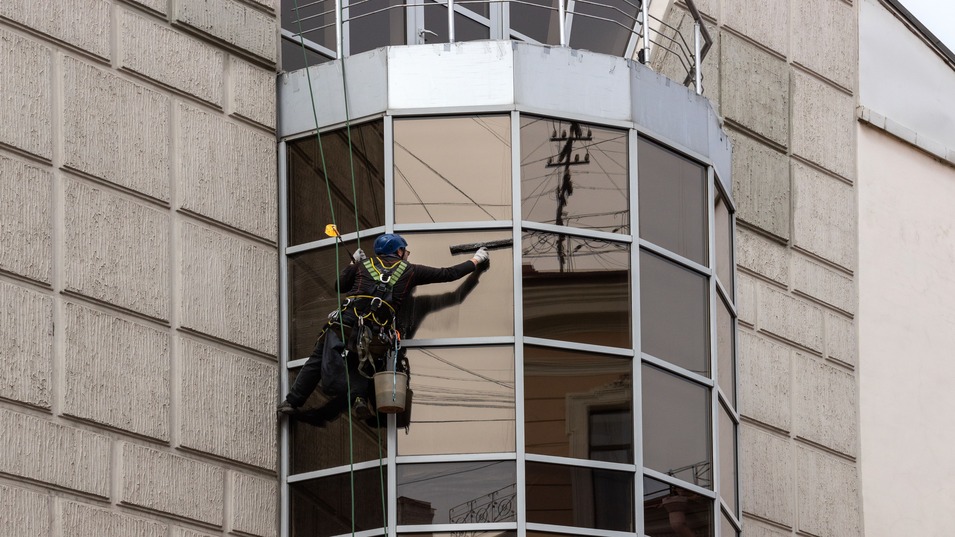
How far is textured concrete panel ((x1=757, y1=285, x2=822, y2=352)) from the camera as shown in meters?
19.2

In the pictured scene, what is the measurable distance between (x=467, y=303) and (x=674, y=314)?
186 cm

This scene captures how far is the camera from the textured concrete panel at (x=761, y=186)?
19.3m

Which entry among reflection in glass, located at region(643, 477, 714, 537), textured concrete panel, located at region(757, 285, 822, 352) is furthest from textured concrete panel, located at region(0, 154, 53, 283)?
textured concrete panel, located at region(757, 285, 822, 352)

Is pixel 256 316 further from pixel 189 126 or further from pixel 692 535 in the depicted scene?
pixel 692 535

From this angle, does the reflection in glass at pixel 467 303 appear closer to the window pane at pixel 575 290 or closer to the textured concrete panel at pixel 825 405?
the window pane at pixel 575 290

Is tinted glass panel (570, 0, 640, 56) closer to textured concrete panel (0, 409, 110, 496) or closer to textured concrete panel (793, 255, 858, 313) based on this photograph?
textured concrete panel (793, 255, 858, 313)

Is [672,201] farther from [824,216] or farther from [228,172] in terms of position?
[824,216]

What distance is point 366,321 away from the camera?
1541cm

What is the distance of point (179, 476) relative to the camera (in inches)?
594

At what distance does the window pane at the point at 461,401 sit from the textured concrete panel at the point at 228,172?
188 cm

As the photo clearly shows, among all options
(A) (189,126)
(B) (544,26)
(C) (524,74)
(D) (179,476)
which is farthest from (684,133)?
(D) (179,476)

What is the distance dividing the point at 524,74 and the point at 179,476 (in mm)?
4242

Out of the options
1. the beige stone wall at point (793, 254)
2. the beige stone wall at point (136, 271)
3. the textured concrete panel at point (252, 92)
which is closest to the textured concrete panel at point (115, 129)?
the beige stone wall at point (136, 271)

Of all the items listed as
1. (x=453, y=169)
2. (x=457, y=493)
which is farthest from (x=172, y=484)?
(x=453, y=169)
